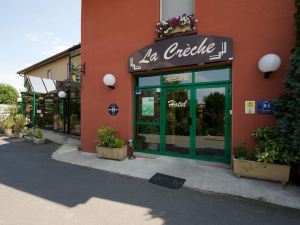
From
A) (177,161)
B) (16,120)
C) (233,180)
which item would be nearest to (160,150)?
(177,161)

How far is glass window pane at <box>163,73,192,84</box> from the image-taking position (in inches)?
244

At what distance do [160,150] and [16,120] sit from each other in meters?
9.71

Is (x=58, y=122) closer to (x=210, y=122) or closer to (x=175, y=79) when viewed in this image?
(x=175, y=79)

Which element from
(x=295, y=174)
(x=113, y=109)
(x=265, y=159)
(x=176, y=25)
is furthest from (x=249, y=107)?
(x=113, y=109)

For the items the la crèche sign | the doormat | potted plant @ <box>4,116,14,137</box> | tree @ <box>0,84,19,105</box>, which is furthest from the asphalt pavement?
tree @ <box>0,84,19,105</box>

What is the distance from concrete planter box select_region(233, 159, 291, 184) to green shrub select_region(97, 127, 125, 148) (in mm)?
3366

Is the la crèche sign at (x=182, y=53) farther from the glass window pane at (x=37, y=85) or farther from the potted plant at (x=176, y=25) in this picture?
the glass window pane at (x=37, y=85)

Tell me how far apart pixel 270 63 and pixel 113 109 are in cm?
472

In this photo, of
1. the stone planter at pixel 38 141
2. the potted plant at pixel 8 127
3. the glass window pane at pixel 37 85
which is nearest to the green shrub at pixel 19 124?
the potted plant at pixel 8 127

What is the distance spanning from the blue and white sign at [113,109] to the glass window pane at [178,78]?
1854 millimetres

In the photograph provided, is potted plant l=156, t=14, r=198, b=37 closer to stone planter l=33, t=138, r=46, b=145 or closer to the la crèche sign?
the la crèche sign

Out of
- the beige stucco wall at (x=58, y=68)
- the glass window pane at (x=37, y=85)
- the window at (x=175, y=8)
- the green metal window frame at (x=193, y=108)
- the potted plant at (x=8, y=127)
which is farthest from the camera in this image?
the beige stucco wall at (x=58, y=68)

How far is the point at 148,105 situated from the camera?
6.84 meters

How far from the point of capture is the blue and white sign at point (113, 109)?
6.93 meters
